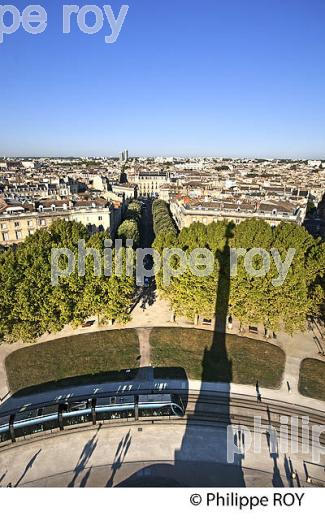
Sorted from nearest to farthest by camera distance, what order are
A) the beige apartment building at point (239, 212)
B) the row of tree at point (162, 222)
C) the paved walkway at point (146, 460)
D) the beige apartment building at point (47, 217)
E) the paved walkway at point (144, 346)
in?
the paved walkway at point (146, 460)
the paved walkway at point (144, 346)
the beige apartment building at point (47, 217)
the beige apartment building at point (239, 212)
the row of tree at point (162, 222)

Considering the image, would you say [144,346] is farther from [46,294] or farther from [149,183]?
[149,183]

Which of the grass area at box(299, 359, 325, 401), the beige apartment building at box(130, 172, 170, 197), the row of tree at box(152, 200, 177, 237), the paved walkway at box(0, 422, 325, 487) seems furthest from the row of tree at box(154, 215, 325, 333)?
the beige apartment building at box(130, 172, 170, 197)

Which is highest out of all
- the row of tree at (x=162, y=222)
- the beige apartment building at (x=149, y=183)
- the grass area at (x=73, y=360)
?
the beige apartment building at (x=149, y=183)

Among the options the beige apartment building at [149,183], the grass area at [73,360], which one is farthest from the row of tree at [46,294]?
the beige apartment building at [149,183]

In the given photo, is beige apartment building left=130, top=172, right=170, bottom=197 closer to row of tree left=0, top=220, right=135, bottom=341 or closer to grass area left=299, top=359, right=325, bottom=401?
row of tree left=0, top=220, right=135, bottom=341

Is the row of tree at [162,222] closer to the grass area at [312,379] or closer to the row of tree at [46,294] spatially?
the row of tree at [46,294]

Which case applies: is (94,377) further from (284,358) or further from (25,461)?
(284,358)

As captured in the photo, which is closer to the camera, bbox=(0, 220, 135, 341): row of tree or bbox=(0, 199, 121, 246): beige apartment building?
bbox=(0, 220, 135, 341): row of tree

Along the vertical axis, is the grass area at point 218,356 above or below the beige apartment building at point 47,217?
below
